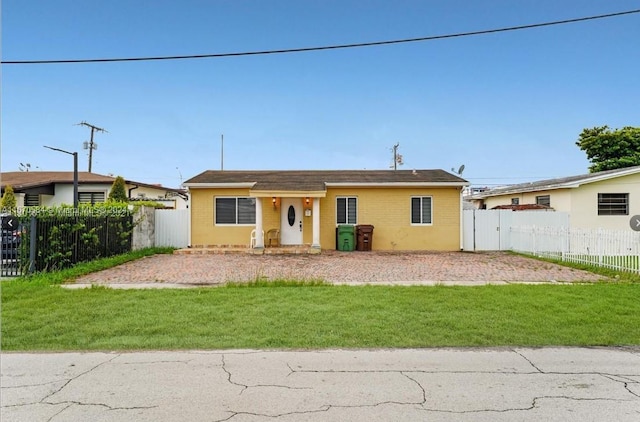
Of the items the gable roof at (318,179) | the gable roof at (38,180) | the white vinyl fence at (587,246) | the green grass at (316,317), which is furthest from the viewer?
the gable roof at (38,180)

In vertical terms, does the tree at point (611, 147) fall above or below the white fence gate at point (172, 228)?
above

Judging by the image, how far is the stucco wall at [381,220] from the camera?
55.9 feet

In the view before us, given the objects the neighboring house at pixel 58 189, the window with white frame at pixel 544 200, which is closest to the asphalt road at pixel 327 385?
the window with white frame at pixel 544 200

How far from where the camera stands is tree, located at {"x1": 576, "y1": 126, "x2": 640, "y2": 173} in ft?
97.0

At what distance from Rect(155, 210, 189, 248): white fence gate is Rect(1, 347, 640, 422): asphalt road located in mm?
13185

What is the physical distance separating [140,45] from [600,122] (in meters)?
33.3

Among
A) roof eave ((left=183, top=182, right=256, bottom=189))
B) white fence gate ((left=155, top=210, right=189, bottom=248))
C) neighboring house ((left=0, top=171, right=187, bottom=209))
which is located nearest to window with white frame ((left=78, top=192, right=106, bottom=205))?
neighboring house ((left=0, top=171, right=187, bottom=209))

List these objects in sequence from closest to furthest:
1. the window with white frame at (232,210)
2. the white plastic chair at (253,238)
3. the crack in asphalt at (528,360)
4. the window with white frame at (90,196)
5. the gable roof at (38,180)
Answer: the crack in asphalt at (528,360) → the white plastic chair at (253,238) → the window with white frame at (232,210) → the gable roof at (38,180) → the window with white frame at (90,196)

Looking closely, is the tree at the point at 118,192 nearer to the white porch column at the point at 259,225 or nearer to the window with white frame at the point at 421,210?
the white porch column at the point at 259,225

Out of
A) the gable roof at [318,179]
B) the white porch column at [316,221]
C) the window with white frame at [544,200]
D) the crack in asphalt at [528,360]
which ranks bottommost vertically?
the crack in asphalt at [528,360]

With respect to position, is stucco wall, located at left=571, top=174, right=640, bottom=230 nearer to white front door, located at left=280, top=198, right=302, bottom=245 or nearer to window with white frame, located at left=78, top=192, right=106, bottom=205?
white front door, located at left=280, top=198, right=302, bottom=245

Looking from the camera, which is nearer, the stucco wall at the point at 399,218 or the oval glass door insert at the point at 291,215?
the stucco wall at the point at 399,218

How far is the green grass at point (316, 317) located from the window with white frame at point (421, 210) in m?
8.88

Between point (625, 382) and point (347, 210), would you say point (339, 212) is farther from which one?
point (625, 382)
